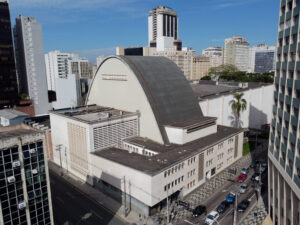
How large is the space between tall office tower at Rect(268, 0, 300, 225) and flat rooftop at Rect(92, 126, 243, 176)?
576 inches

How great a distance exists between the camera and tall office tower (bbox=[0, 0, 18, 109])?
9800 centimetres

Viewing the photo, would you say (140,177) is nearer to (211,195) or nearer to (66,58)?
(211,195)

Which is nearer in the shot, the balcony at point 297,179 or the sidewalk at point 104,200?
the balcony at point 297,179

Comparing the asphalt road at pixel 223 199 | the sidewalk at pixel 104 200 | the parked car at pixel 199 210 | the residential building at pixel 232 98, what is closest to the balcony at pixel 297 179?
the asphalt road at pixel 223 199

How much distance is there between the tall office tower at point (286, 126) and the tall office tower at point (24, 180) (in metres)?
29.6

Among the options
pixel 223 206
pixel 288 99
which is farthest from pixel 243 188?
pixel 288 99

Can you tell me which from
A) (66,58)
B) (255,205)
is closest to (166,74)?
(255,205)

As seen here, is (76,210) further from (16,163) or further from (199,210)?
(199,210)

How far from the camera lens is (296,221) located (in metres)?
30.0

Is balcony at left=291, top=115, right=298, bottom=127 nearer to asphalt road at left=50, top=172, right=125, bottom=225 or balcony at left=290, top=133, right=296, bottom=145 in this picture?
balcony at left=290, top=133, right=296, bottom=145

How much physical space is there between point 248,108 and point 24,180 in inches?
3132

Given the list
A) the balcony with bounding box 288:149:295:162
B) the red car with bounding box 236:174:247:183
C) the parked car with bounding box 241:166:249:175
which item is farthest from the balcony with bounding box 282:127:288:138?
the parked car with bounding box 241:166:249:175

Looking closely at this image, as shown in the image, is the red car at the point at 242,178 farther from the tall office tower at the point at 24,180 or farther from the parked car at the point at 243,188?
the tall office tower at the point at 24,180

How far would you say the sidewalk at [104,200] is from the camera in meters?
38.8
